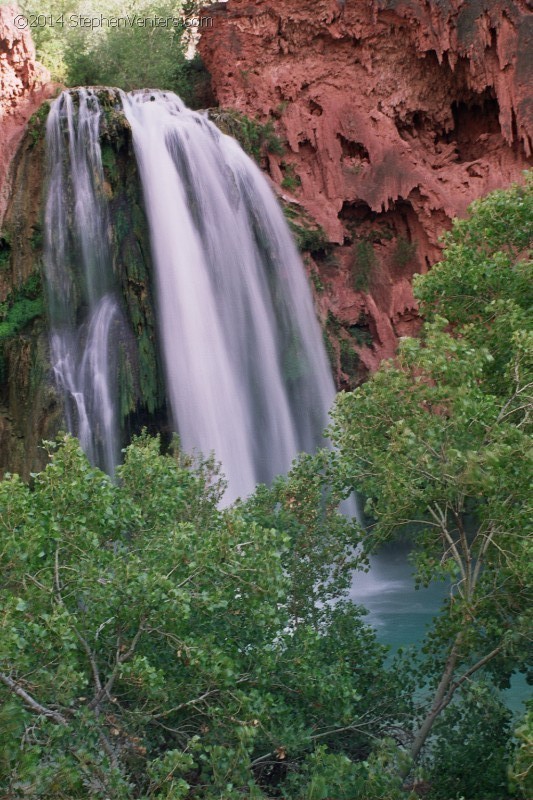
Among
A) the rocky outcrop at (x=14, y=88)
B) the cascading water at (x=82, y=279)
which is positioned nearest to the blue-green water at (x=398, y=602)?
the cascading water at (x=82, y=279)

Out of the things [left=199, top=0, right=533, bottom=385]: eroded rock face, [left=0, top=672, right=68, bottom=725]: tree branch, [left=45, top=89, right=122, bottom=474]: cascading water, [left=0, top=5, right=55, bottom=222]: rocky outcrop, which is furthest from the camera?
[left=199, top=0, right=533, bottom=385]: eroded rock face

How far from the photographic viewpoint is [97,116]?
20.4m

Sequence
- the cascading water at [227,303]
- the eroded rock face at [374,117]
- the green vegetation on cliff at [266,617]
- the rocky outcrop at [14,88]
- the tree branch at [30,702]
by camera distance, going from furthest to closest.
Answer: the eroded rock face at [374,117], the rocky outcrop at [14,88], the cascading water at [227,303], the green vegetation on cliff at [266,617], the tree branch at [30,702]

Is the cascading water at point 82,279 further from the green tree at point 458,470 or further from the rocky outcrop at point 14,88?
the green tree at point 458,470

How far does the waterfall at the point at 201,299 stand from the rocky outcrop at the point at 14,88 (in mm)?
1400

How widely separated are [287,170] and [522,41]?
25.8 feet

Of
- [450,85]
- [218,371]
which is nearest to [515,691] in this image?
[218,371]

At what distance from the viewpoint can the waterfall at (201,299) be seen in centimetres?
1897

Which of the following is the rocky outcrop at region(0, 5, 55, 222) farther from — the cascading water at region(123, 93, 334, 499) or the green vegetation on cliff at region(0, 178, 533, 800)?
the green vegetation on cliff at region(0, 178, 533, 800)

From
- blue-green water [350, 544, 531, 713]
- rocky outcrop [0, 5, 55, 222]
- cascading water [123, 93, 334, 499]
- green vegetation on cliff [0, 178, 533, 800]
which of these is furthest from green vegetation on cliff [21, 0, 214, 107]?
green vegetation on cliff [0, 178, 533, 800]

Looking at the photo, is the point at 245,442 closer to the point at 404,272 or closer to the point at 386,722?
the point at 404,272

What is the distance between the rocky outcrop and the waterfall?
140cm

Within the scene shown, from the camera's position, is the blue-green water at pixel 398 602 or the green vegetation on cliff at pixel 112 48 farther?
the green vegetation on cliff at pixel 112 48

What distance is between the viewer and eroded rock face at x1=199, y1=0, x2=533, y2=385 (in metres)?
24.9
